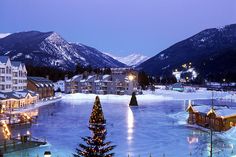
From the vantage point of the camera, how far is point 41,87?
96.2 meters

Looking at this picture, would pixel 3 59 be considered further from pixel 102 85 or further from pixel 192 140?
pixel 102 85

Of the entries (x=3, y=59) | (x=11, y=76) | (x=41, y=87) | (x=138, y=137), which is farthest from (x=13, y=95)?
(x=138, y=137)

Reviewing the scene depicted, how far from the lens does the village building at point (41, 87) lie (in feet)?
309

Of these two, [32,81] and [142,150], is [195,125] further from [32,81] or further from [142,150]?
[32,81]

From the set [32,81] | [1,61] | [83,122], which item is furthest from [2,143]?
[32,81]

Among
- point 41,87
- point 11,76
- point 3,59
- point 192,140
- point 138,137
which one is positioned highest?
point 3,59

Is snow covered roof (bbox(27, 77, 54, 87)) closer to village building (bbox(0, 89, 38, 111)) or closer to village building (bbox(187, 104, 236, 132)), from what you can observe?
village building (bbox(0, 89, 38, 111))

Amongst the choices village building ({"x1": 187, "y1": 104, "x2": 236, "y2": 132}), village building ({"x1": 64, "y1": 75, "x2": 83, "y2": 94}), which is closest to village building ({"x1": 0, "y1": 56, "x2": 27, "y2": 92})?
village building ({"x1": 187, "y1": 104, "x2": 236, "y2": 132})

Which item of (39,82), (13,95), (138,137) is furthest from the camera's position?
(39,82)

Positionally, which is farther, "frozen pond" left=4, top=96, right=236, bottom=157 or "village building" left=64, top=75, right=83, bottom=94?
A: "village building" left=64, top=75, right=83, bottom=94

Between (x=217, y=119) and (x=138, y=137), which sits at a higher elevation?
(x=217, y=119)

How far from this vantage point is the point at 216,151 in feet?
97.9

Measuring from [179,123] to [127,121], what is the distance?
19.7 ft

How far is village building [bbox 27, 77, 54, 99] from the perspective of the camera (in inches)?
3707
